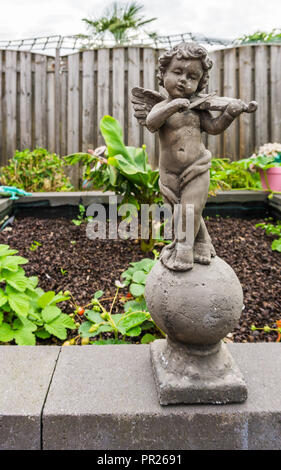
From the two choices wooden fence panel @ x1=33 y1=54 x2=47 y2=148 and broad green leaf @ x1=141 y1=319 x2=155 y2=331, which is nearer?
broad green leaf @ x1=141 y1=319 x2=155 y2=331

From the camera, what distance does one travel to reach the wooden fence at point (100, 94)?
5535 millimetres

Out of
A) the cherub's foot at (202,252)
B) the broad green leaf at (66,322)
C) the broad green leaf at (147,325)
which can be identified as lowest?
the broad green leaf at (147,325)

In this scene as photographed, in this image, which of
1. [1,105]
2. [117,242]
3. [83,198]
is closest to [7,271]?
[117,242]

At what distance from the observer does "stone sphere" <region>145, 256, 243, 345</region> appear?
1501 millimetres

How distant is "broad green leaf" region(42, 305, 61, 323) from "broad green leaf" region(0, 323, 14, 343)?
205 millimetres

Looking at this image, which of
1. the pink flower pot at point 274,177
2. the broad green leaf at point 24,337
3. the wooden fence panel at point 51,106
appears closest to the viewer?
the broad green leaf at point 24,337

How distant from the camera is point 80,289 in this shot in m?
2.89

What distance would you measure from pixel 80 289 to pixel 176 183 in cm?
157

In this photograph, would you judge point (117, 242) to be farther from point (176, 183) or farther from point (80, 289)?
point (176, 183)

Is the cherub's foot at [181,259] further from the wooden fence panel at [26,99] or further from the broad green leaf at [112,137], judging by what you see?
the wooden fence panel at [26,99]

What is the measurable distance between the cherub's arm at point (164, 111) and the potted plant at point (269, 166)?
10.3 ft

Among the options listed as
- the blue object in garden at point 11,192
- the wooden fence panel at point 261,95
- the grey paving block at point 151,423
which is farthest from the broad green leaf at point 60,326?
the wooden fence panel at point 261,95

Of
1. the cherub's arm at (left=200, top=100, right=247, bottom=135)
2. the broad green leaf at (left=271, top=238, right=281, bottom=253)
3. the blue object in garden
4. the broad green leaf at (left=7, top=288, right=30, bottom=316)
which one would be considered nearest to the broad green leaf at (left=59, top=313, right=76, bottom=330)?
the broad green leaf at (left=7, top=288, right=30, bottom=316)

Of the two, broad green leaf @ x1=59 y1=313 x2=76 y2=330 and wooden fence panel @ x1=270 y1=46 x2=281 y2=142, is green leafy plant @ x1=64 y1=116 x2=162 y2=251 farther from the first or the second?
wooden fence panel @ x1=270 y1=46 x2=281 y2=142
